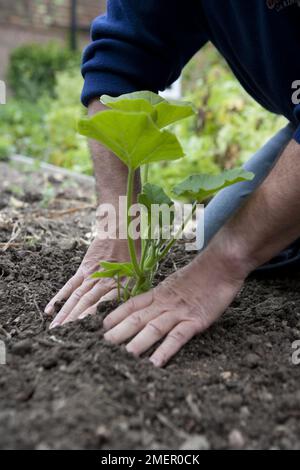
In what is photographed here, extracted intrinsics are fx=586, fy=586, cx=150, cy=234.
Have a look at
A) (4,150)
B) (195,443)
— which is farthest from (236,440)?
(4,150)

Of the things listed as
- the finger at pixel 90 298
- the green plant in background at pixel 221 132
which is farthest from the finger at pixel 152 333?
the green plant in background at pixel 221 132

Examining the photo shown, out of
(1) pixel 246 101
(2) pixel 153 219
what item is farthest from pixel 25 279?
(1) pixel 246 101

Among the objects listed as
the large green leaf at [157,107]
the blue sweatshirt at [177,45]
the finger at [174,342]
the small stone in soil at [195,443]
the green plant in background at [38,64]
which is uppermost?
the green plant in background at [38,64]

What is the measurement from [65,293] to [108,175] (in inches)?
16.7

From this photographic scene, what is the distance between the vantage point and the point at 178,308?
1.46 m

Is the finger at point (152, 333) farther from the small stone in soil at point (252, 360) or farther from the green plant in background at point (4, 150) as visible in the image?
the green plant in background at point (4, 150)

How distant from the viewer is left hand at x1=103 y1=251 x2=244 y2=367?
1402 mm

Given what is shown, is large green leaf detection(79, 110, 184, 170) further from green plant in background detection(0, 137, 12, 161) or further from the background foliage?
green plant in background detection(0, 137, 12, 161)

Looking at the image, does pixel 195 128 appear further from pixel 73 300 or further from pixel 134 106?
pixel 134 106

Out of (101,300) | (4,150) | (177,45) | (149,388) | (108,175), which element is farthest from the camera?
(4,150)

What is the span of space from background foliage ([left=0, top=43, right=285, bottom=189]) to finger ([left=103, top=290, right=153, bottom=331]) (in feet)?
8.15

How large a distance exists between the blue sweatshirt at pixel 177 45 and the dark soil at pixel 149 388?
0.77m

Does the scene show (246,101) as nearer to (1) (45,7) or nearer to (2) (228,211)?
(2) (228,211)

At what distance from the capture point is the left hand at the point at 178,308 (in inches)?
55.2
